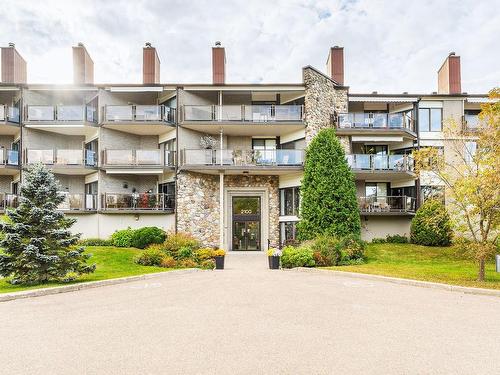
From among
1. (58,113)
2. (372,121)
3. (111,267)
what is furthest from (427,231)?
(58,113)

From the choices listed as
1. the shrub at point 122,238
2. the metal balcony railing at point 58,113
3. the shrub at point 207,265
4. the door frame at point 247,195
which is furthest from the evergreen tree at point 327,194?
the metal balcony railing at point 58,113

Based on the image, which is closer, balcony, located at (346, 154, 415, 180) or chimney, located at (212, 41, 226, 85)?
balcony, located at (346, 154, 415, 180)

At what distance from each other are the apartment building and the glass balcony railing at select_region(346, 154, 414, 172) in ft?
0.21

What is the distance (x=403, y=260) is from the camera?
21.0 meters

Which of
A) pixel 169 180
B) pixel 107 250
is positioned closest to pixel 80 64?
pixel 169 180

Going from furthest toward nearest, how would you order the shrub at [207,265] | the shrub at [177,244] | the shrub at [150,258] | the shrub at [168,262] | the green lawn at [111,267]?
the shrub at [177,244] < the shrub at [207,265] < the shrub at [150,258] < the shrub at [168,262] < the green lawn at [111,267]

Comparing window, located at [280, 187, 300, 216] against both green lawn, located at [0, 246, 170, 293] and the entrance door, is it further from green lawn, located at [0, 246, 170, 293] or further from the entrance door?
green lawn, located at [0, 246, 170, 293]

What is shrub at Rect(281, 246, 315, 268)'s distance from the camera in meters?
17.9

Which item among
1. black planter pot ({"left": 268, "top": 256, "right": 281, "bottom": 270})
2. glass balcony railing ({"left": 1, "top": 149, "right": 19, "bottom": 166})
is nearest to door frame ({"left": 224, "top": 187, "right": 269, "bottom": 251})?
black planter pot ({"left": 268, "top": 256, "right": 281, "bottom": 270})

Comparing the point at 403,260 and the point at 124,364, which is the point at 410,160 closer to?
the point at 403,260

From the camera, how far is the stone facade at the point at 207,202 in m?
24.6

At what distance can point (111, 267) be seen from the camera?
16.9 metres

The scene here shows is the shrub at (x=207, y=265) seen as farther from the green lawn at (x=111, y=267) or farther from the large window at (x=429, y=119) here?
the large window at (x=429, y=119)

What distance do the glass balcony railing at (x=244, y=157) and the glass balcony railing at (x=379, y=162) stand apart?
3.44 meters
